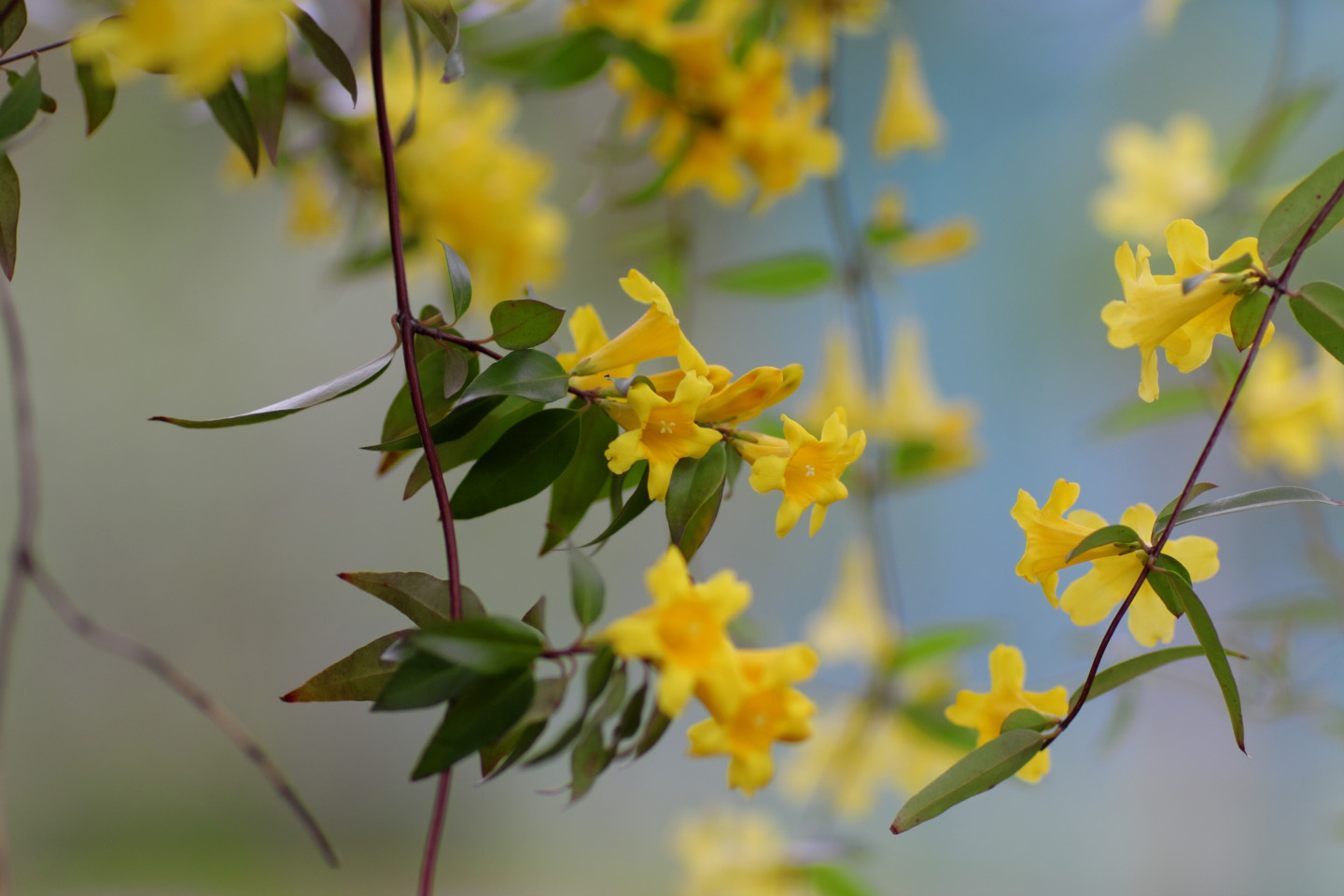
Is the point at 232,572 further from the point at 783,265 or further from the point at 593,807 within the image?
the point at 783,265

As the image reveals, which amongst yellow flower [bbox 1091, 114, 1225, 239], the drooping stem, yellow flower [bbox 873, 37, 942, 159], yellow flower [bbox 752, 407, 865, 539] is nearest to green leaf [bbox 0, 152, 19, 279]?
the drooping stem

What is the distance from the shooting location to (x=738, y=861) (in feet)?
2.10

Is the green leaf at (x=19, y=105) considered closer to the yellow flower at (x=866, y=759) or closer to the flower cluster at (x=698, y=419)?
the flower cluster at (x=698, y=419)

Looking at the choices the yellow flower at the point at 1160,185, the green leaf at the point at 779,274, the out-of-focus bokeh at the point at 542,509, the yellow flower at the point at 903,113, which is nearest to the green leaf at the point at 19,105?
the green leaf at the point at 779,274

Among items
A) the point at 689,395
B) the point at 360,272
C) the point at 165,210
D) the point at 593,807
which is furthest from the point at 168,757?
the point at 689,395

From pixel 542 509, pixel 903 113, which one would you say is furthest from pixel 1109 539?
pixel 542 509

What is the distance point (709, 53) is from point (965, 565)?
3.60ft

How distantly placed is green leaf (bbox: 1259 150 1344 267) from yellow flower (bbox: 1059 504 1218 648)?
0.22 feet

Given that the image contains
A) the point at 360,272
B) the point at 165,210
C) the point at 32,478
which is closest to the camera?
the point at 32,478

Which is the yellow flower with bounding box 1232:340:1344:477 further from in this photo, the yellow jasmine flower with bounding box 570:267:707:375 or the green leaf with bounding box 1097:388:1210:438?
the yellow jasmine flower with bounding box 570:267:707:375

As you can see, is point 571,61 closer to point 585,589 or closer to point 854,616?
point 585,589

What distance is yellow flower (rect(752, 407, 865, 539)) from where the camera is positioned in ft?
0.70

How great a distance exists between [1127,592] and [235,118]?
0.29 m

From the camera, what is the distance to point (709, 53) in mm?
440
